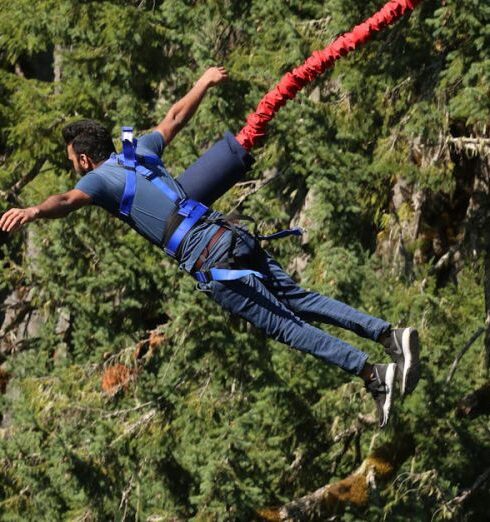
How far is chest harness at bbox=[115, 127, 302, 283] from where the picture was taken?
707 centimetres

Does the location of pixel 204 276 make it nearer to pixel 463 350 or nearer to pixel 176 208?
pixel 176 208

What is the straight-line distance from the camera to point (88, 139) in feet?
23.5

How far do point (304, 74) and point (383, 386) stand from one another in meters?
2.00

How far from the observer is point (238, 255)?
23.6 feet

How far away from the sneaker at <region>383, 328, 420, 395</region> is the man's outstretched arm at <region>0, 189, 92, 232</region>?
5.76ft

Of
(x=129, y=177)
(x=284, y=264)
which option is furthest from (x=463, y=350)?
(x=129, y=177)

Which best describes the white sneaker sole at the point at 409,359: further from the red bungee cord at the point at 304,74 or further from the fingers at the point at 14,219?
the fingers at the point at 14,219

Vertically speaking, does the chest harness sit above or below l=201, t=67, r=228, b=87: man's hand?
below

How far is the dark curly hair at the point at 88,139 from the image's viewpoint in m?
7.12

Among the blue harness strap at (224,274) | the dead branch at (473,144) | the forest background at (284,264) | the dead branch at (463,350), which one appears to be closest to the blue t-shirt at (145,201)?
the blue harness strap at (224,274)

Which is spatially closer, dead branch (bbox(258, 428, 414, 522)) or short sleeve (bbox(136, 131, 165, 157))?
short sleeve (bbox(136, 131, 165, 157))

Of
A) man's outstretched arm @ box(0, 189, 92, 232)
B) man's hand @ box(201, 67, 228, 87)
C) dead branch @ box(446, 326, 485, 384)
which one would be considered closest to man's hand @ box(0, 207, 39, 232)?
man's outstretched arm @ box(0, 189, 92, 232)

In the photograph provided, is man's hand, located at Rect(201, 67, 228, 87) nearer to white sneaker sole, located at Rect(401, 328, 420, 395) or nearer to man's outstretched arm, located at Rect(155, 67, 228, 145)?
man's outstretched arm, located at Rect(155, 67, 228, 145)

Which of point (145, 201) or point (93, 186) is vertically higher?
point (93, 186)
